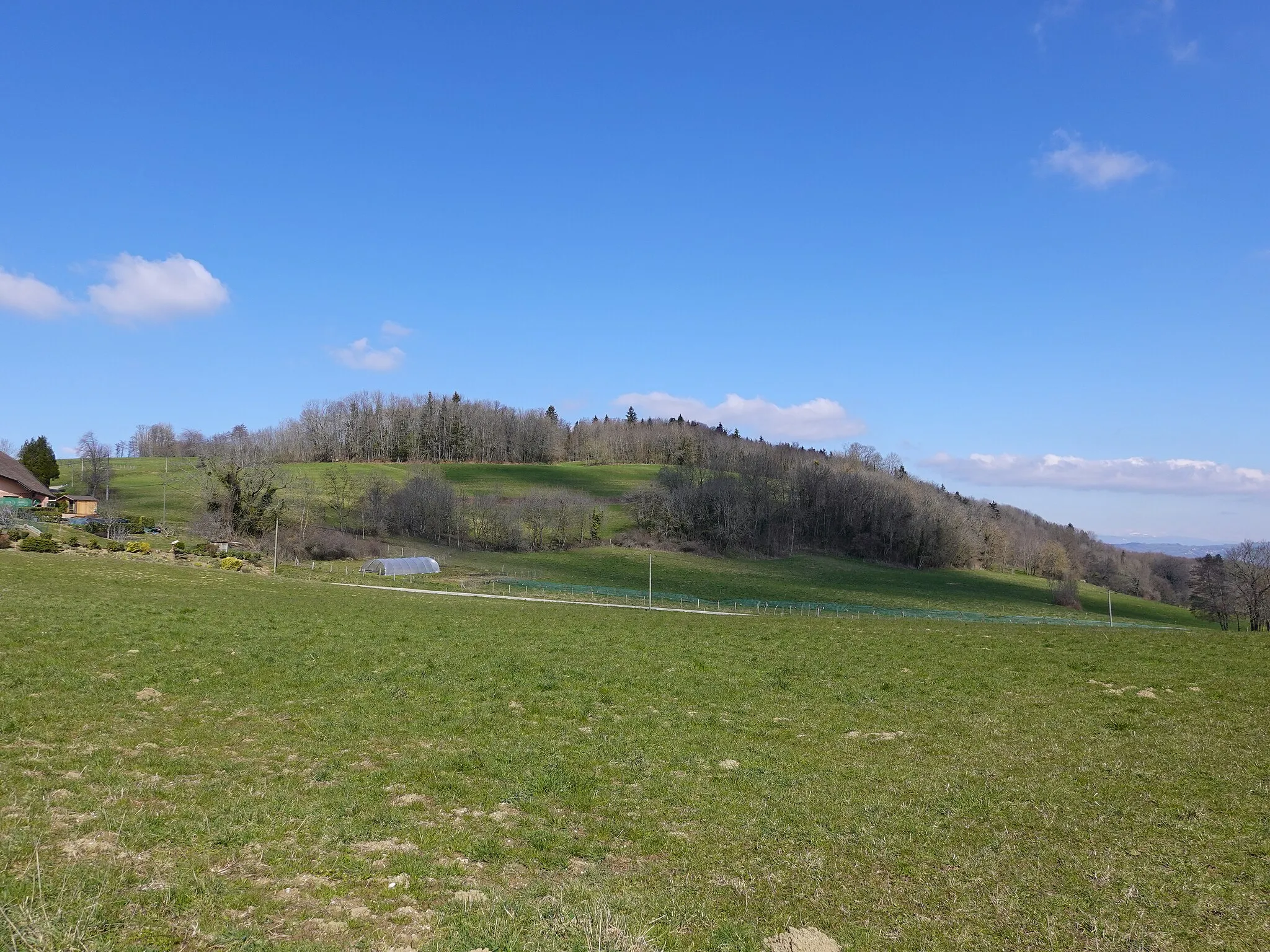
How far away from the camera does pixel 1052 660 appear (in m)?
22.9

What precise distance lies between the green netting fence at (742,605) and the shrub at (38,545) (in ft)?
92.7

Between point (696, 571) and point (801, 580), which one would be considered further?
point (801, 580)

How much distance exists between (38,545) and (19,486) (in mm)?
44792

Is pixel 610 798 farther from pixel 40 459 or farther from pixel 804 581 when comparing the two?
pixel 40 459

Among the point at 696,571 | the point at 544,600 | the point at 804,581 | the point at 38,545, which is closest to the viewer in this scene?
the point at 38,545

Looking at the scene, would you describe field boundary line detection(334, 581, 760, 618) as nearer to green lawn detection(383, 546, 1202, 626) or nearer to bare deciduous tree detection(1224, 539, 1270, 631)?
green lawn detection(383, 546, 1202, 626)

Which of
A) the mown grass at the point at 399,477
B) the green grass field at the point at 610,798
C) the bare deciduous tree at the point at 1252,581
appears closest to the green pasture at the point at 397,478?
the mown grass at the point at 399,477

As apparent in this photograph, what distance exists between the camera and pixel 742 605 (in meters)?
58.2

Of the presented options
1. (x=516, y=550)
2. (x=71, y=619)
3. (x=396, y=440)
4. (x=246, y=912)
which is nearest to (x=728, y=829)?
(x=246, y=912)

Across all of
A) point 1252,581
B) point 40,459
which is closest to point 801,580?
point 1252,581

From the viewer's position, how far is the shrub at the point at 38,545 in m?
46.7

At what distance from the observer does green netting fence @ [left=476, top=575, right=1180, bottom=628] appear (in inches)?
2126

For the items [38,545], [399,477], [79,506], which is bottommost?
[38,545]

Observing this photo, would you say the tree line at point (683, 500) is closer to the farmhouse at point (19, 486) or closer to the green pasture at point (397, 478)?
the green pasture at point (397, 478)
